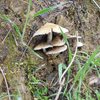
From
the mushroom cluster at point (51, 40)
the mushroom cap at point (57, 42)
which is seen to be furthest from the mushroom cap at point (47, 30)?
the mushroom cap at point (57, 42)

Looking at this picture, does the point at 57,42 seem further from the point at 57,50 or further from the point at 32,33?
the point at 32,33

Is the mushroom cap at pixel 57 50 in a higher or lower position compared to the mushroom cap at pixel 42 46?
lower

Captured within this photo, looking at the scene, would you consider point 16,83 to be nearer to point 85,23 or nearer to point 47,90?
point 47,90

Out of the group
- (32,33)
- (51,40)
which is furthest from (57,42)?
(32,33)

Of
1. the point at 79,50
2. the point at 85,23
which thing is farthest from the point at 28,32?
the point at 85,23

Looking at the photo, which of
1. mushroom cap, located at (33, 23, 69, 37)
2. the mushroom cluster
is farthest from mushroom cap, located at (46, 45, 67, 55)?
mushroom cap, located at (33, 23, 69, 37)

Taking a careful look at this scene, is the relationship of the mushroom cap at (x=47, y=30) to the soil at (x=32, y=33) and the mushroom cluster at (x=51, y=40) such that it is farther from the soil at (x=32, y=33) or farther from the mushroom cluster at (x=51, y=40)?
the soil at (x=32, y=33)

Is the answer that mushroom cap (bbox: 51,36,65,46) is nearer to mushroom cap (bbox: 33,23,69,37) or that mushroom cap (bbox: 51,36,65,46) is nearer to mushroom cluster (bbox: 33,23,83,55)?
mushroom cluster (bbox: 33,23,83,55)

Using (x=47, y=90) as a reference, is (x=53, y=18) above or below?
above
